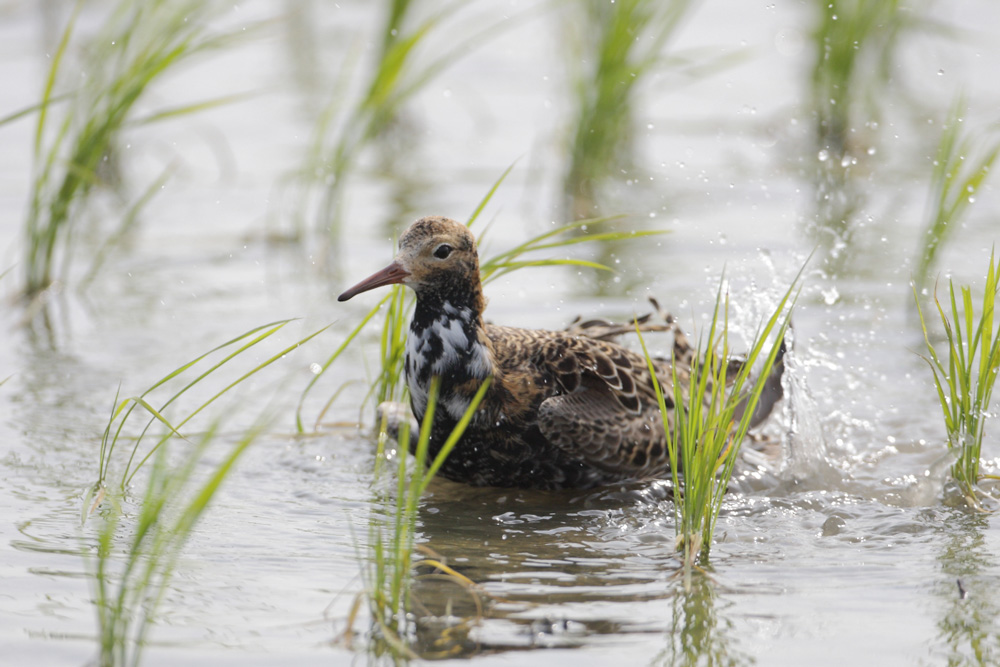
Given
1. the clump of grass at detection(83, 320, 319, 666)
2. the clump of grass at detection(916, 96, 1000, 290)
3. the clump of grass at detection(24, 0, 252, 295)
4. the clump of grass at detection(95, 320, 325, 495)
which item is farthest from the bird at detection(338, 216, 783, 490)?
the clump of grass at detection(24, 0, 252, 295)

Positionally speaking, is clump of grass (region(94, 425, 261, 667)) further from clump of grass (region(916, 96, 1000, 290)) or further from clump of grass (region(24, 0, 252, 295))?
clump of grass (region(916, 96, 1000, 290))

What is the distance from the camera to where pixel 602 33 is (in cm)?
883

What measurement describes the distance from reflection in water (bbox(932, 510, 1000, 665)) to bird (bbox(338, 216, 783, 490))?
1339 mm

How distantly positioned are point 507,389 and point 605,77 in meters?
3.63

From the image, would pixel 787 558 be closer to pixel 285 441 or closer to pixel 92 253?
pixel 285 441

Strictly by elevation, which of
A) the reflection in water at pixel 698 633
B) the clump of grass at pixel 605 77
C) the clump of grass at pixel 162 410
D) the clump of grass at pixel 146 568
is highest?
the clump of grass at pixel 605 77

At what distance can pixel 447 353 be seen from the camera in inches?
198

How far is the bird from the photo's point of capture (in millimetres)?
4949

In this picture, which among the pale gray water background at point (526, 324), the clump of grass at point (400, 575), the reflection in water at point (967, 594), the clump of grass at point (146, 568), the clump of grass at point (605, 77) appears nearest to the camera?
the clump of grass at point (146, 568)

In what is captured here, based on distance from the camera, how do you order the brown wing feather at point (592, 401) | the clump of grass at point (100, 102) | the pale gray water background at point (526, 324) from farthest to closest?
1. the clump of grass at point (100, 102)
2. the brown wing feather at point (592, 401)
3. the pale gray water background at point (526, 324)

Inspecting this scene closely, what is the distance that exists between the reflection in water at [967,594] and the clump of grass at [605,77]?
404cm

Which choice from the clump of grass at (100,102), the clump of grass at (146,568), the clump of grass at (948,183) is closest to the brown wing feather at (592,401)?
the clump of grass at (146,568)

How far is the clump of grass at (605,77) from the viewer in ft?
26.3

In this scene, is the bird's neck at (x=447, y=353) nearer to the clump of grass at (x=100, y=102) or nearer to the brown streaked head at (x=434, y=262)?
the brown streaked head at (x=434, y=262)
